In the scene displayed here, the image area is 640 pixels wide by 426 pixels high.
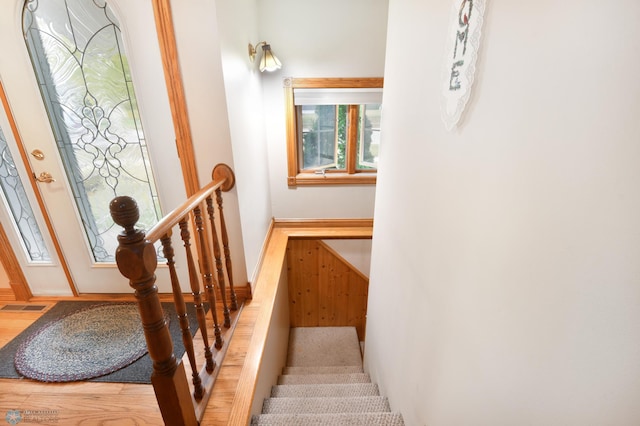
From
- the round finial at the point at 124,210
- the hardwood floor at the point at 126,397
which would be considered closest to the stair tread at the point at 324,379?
the hardwood floor at the point at 126,397

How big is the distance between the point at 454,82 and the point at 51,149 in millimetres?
2243

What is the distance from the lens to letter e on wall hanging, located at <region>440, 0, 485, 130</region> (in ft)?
2.32

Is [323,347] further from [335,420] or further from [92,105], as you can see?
[92,105]

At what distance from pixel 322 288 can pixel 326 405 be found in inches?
73.1

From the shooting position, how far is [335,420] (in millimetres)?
1416

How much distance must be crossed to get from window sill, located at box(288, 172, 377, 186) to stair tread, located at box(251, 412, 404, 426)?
2204 millimetres

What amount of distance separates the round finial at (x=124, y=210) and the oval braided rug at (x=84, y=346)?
4.10 ft

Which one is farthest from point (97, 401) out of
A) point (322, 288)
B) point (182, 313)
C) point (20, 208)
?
point (322, 288)

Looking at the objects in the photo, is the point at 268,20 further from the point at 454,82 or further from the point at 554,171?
the point at 554,171

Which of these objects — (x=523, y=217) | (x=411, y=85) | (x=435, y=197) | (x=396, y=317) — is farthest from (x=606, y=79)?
(x=396, y=317)

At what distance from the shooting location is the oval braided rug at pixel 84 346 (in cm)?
152

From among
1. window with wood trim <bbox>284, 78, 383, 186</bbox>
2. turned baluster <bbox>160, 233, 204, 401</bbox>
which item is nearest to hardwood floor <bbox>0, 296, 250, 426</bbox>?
turned baluster <bbox>160, 233, 204, 401</bbox>

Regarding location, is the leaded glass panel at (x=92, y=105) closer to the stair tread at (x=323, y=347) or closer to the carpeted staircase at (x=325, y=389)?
the carpeted staircase at (x=325, y=389)

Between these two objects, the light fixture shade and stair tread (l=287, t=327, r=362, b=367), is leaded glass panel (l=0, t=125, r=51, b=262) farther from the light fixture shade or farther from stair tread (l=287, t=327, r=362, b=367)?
stair tread (l=287, t=327, r=362, b=367)
